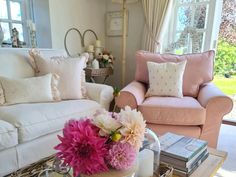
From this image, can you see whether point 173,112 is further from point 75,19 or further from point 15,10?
point 15,10

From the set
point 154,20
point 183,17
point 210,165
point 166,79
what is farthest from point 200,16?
point 210,165

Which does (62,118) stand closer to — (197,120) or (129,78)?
(197,120)

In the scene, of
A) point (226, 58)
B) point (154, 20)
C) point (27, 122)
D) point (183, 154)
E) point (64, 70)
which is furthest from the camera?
point (226, 58)

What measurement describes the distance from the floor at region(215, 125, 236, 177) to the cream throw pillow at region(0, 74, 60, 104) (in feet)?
4.86

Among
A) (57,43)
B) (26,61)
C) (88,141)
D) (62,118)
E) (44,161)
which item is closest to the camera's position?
(88,141)

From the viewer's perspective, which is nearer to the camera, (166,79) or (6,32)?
(166,79)

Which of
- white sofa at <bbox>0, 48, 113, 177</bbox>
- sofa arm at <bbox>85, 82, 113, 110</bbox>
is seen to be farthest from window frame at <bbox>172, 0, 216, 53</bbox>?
white sofa at <bbox>0, 48, 113, 177</bbox>

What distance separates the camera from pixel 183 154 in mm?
976

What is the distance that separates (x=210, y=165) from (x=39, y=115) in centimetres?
113

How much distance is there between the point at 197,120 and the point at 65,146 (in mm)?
1297

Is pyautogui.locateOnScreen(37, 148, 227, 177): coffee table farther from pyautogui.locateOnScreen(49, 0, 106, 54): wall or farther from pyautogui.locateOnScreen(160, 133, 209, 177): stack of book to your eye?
pyautogui.locateOnScreen(49, 0, 106, 54): wall

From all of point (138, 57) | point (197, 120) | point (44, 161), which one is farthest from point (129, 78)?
point (44, 161)

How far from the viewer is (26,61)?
6.38 ft

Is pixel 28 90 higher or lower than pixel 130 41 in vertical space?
lower
